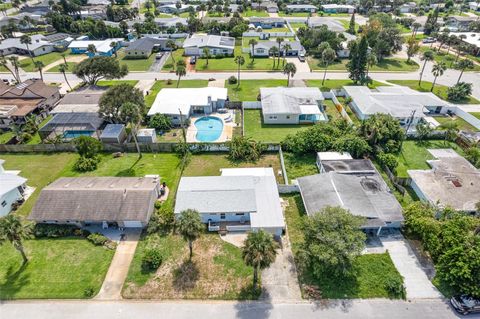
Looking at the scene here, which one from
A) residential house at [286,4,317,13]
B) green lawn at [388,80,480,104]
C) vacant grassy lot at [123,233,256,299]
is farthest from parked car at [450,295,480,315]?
residential house at [286,4,317,13]

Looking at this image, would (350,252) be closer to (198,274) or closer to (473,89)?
(198,274)

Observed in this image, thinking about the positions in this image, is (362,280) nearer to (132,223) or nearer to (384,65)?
(132,223)

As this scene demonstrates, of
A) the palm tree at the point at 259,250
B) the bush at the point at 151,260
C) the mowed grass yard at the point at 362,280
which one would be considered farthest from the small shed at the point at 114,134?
the mowed grass yard at the point at 362,280

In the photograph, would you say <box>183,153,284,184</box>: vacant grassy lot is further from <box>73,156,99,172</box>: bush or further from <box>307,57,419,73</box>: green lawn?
<box>307,57,419,73</box>: green lawn

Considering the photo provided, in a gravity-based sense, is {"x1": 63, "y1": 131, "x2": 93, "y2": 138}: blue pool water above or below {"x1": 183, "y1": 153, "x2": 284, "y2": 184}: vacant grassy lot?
above

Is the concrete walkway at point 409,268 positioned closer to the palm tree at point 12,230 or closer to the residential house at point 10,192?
the palm tree at point 12,230

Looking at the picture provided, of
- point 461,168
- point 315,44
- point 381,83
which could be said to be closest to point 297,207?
point 461,168
